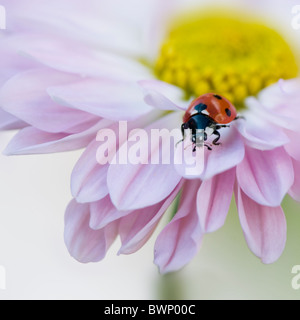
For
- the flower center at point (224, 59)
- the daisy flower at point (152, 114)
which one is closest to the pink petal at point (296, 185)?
the daisy flower at point (152, 114)

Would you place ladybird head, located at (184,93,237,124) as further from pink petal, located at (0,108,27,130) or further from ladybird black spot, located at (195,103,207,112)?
pink petal, located at (0,108,27,130)

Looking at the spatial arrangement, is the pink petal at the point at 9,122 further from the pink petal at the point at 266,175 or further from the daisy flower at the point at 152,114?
the pink petal at the point at 266,175

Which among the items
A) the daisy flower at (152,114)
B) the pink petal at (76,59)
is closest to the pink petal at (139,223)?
the daisy flower at (152,114)

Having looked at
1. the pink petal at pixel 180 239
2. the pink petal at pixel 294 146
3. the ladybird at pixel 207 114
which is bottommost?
the pink petal at pixel 180 239

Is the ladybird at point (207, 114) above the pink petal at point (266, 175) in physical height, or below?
above

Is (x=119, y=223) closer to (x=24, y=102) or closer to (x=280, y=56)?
(x=24, y=102)

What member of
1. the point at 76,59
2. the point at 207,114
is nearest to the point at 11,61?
the point at 76,59

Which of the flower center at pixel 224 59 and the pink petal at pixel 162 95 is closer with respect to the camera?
the pink petal at pixel 162 95
